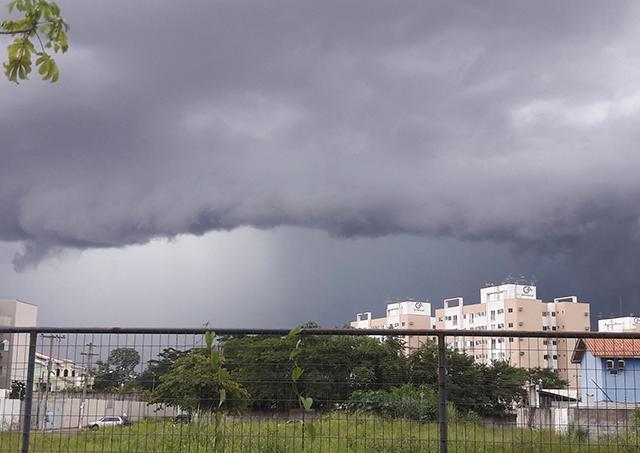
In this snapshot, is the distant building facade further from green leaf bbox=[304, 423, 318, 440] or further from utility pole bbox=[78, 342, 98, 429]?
green leaf bbox=[304, 423, 318, 440]

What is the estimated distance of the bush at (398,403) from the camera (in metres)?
7.67

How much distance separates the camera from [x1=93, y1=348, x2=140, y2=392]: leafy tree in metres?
7.62

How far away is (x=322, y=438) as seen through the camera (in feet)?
25.6

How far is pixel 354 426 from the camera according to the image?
7.80 meters

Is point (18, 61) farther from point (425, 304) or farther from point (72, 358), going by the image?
point (425, 304)

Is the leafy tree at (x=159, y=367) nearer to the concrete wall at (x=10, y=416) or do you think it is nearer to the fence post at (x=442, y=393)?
the concrete wall at (x=10, y=416)

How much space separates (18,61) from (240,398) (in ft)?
14.0

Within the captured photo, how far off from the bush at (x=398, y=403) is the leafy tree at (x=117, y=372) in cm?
218

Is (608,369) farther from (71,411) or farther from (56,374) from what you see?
(56,374)

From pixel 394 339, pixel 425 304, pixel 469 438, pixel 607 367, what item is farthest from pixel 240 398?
pixel 425 304

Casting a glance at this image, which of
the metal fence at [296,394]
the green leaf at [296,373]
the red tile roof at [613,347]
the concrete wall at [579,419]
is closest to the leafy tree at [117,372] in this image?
the metal fence at [296,394]

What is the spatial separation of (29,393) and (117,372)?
915mm

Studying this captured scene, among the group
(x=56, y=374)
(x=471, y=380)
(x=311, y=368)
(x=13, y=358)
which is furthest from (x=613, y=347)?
(x=13, y=358)

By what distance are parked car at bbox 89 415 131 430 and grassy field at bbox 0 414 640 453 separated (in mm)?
67
